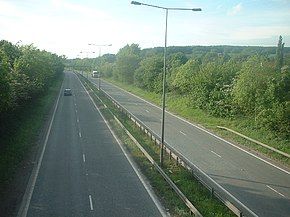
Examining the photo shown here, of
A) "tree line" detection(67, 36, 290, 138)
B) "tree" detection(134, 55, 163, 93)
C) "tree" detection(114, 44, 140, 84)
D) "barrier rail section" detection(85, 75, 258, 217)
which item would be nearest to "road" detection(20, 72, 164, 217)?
"barrier rail section" detection(85, 75, 258, 217)

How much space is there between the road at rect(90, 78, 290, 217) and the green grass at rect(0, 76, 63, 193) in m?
12.0

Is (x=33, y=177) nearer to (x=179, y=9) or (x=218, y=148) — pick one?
(x=179, y=9)

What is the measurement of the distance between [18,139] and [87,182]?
11.4 metres

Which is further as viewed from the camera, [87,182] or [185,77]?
[185,77]

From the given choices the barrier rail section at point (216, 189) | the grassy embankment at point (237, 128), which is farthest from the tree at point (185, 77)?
the barrier rail section at point (216, 189)

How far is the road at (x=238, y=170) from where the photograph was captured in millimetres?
19734

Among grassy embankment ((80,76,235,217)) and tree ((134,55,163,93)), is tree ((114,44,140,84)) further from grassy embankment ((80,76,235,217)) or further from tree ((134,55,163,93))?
grassy embankment ((80,76,235,217))

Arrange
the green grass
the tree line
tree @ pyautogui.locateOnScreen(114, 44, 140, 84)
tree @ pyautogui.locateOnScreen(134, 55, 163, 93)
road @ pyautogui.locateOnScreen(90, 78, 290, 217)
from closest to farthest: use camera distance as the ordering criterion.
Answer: road @ pyautogui.locateOnScreen(90, 78, 290, 217), the green grass, the tree line, tree @ pyautogui.locateOnScreen(134, 55, 163, 93), tree @ pyautogui.locateOnScreen(114, 44, 140, 84)

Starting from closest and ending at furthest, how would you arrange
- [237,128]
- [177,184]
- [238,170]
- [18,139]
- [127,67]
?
[177,184]
[238,170]
[18,139]
[237,128]
[127,67]

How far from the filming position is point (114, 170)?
24.7 metres

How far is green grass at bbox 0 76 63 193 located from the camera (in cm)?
2339

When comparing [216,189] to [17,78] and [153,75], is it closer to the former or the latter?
[17,78]

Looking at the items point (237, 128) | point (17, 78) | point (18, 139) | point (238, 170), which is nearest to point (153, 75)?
point (237, 128)

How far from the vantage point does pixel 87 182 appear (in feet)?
73.1
